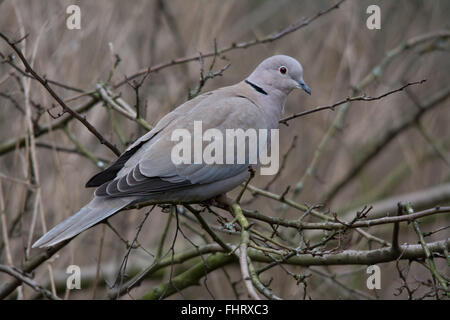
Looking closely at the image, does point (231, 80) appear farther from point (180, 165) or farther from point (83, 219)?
point (83, 219)

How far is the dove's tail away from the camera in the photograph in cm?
237

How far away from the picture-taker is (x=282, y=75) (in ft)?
10.7

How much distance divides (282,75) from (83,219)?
140 centimetres

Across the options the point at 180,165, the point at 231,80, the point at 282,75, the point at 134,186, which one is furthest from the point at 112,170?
the point at 231,80

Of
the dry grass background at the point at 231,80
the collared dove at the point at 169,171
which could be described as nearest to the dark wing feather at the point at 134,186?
the collared dove at the point at 169,171

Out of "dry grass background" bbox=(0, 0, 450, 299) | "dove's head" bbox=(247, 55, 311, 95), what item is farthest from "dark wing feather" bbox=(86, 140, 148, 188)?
"dry grass background" bbox=(0, 0, 450, 299)

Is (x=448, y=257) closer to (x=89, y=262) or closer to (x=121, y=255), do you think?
(x=121, y=255)

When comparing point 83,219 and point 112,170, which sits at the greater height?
point 112,170

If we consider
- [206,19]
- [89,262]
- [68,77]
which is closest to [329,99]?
[206,19]

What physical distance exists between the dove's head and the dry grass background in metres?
0.88

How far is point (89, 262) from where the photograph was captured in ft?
14.7

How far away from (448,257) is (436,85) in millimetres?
3429

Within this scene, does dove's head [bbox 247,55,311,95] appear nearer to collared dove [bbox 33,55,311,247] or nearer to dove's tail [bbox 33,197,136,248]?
collared dove [bbox 33,55,311,247]
